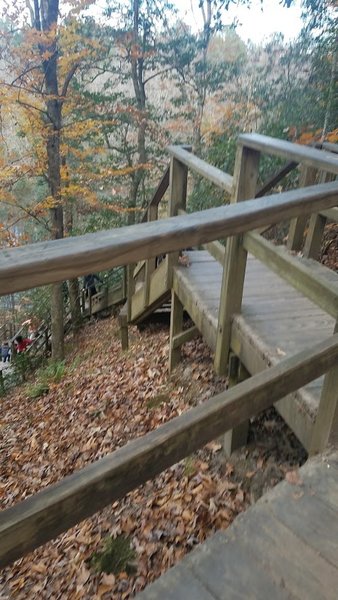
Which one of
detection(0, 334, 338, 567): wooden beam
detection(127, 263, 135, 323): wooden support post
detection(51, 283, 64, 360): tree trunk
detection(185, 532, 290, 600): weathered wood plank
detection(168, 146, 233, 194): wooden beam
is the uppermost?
detection(168, 146, 233, 194): wooden beam

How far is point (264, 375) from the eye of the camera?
6.09 ft

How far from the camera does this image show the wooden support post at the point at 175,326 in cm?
568

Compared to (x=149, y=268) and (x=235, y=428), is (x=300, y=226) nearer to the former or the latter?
(x=149, y=268)

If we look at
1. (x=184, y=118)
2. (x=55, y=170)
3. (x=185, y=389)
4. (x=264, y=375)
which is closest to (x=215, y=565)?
(x=264, y=375)

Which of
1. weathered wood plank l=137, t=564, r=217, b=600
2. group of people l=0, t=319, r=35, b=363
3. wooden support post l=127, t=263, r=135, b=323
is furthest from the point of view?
group of people l=0, t=319, r=35, b=363

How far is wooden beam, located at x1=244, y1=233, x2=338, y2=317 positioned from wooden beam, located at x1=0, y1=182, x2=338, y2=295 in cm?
62

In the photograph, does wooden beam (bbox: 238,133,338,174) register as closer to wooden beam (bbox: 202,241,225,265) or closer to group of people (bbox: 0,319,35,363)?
wooden beam (bbox: 202,241,225,265)

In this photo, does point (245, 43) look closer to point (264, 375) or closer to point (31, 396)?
point (31, 396)

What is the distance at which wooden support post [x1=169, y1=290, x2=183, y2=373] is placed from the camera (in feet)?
18.6

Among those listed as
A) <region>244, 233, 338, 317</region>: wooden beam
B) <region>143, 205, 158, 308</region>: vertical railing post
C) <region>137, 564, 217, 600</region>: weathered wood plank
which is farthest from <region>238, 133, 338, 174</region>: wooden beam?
<region>143, 205, 158, 308</region>: vertical railing post

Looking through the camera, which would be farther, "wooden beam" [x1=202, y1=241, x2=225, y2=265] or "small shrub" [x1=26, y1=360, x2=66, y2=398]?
"small shrub" [x1=26, y1=360, x2=66, y2=398]

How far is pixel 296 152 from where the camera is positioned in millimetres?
2588

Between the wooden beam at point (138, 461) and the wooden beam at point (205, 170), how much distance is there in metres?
2.00

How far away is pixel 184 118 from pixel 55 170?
612 cm
